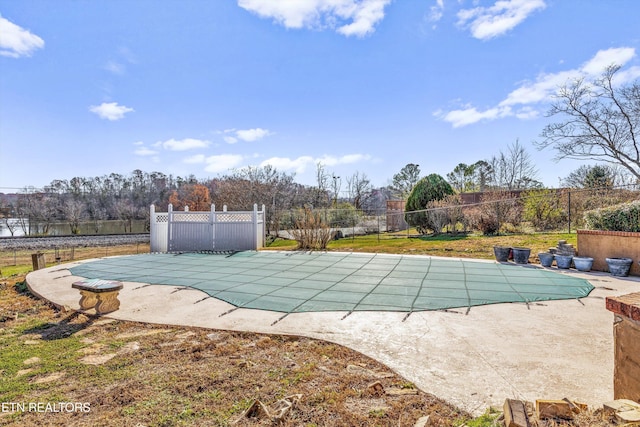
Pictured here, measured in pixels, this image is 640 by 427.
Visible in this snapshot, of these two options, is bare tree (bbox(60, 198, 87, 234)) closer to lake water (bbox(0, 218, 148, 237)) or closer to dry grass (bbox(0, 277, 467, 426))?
lake water (bbox(0, 218, 148, 237))

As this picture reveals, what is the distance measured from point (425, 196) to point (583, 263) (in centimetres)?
741

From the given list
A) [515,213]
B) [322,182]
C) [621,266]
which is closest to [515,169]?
[515,213]

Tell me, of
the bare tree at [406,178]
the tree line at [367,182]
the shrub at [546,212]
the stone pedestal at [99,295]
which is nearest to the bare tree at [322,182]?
the tree line at [367,182]

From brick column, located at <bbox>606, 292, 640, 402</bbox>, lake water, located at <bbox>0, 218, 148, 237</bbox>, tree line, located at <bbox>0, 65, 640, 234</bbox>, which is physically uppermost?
tree line, located at <bbox>0, 65, 640, 234</bbox>

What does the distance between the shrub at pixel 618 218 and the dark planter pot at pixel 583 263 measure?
2.72 feet

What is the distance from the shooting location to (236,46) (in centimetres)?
806

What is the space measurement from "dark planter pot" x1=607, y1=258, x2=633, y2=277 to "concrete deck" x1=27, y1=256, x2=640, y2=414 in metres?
0.93

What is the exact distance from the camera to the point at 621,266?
17.1 feet

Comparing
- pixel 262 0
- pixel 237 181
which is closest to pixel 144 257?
pixel 262 0

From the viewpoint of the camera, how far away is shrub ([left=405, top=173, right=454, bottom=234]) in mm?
12641

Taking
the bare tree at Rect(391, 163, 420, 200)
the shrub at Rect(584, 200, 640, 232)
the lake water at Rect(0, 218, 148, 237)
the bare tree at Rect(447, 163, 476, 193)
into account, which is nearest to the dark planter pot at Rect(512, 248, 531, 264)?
the shrub at Rect(584, 200, 640, 232)

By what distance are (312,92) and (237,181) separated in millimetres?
9471

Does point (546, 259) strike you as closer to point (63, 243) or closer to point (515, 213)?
point (515, 213)

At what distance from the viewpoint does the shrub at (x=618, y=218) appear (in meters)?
5.49
